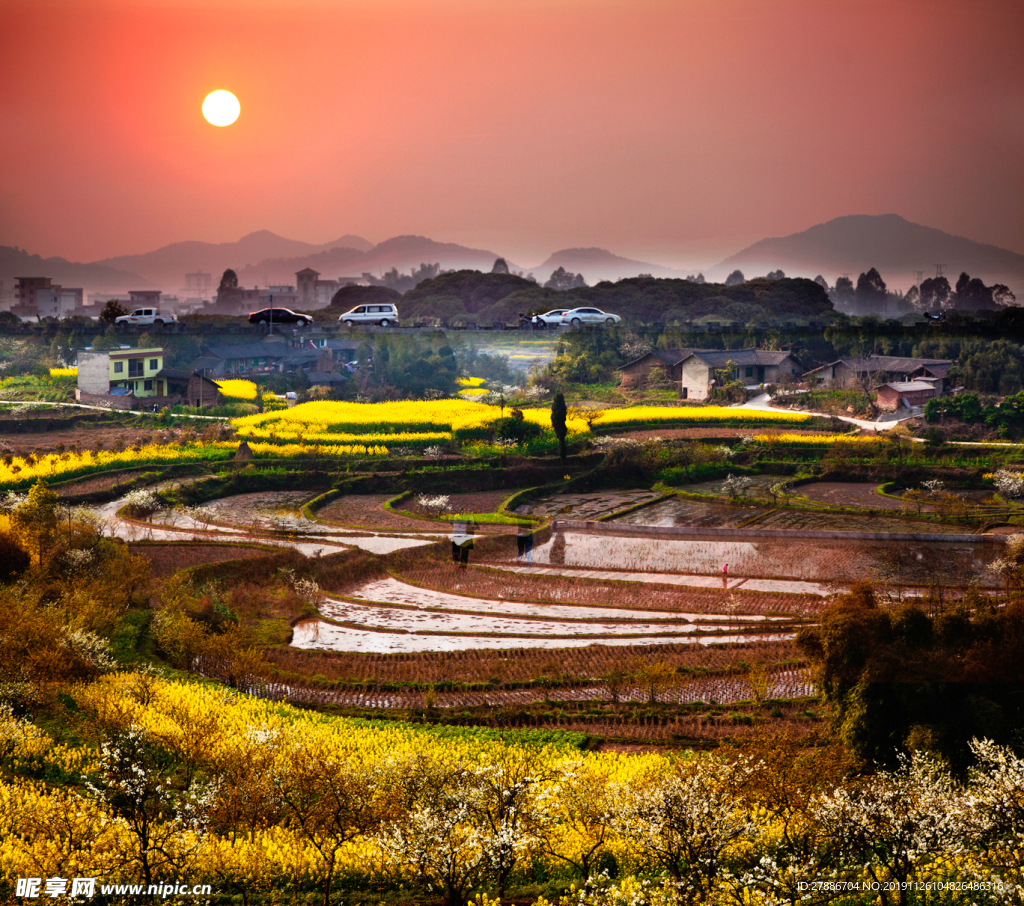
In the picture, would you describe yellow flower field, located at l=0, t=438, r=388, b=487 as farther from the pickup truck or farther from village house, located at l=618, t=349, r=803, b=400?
village house, located at l=618, t=349, r=803, b=400

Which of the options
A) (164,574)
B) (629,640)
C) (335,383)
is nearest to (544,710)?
(629,640)

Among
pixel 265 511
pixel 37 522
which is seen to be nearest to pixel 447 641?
pixel 37 522

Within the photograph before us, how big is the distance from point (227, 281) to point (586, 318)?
5835cm

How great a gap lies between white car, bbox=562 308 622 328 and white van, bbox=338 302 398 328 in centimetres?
1352

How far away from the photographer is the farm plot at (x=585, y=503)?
115 ft

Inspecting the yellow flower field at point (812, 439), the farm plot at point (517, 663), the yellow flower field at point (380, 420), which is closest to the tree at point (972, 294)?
the yellow flower field at point (812, 439)

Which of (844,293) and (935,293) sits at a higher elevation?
(844,293)

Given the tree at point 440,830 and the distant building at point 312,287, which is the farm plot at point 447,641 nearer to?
the tree at point 440,830

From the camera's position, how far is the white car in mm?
69625

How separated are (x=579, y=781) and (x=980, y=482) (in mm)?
32364

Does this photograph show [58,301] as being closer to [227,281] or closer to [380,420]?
[227,281]

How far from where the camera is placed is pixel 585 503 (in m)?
36.6

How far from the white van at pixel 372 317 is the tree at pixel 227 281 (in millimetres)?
47776

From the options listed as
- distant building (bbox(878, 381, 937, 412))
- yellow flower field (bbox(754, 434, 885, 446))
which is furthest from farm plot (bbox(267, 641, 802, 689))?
distant building (bbox(878, 381, 937, 412))
